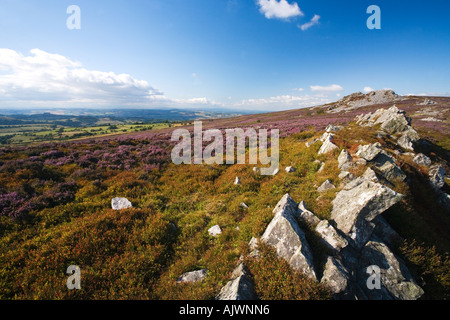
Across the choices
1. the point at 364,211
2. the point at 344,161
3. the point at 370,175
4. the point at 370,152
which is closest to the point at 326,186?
the point at 370,175

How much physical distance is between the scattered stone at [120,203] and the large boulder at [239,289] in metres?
7.58

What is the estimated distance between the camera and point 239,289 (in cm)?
485

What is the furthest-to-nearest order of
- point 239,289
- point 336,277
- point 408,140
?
point 408,140 < point 336,277 < point 239,289

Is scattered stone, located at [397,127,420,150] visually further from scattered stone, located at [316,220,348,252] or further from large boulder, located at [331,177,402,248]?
scattered stone, located at [316,220,348,252]

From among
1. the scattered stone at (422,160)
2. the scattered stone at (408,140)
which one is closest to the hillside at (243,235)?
→ the scattered stone at (422,160)

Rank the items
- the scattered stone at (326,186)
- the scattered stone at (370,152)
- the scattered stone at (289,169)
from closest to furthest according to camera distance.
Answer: the scattered stone at (326,186) < the scattered stone at (370,152) < the scattered stone at (289,169)

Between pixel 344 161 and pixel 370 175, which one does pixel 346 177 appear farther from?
pixel 344 161

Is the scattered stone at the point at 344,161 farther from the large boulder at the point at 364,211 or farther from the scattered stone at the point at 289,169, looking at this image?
the large boulder at the point at 364,211

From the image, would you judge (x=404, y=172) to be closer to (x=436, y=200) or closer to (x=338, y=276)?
(x=436, y=200)

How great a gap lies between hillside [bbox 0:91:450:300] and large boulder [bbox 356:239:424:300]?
0.09 ft

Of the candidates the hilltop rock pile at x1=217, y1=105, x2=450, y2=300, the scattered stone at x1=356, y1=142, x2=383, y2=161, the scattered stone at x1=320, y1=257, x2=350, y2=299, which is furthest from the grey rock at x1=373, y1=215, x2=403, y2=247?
the scattered stone at x1=356, y1=142, x2=383, y2=161

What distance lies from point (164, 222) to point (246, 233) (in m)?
4.13

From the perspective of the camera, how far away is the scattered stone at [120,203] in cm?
1003

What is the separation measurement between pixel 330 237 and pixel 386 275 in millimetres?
1806
